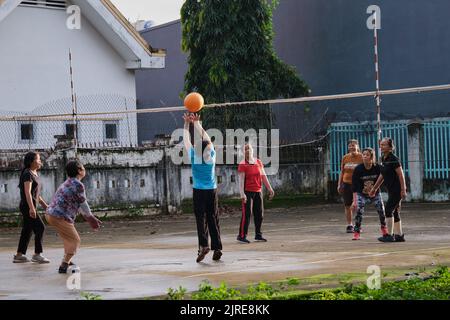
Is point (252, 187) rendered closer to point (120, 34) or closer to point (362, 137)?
point (362, 137)

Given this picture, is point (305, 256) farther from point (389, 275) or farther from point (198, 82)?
point (198, 82)

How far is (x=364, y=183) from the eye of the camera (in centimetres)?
1742

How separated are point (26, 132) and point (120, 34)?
4.66m

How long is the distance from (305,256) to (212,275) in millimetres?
2344

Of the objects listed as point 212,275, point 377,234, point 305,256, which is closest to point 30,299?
point 212,275

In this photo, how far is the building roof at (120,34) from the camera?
27.8 m

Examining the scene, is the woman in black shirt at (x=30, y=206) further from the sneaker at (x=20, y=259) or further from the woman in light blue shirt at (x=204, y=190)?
the woman in light blue shirt at (x=204, y=190)

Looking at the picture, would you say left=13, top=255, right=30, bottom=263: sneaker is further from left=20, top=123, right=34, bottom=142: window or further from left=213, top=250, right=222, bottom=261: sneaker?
left=20, top=123, right=34, bottom=142: window

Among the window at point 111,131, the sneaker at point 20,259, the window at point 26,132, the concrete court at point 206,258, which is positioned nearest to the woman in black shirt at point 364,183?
the concrete court at point 206,258

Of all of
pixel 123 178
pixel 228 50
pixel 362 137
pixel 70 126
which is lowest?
pixel 123 178

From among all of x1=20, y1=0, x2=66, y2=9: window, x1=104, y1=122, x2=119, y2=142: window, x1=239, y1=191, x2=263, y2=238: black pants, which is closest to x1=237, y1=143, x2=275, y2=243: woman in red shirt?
x1=239, y1=191, x2=263, y2=238: black pants

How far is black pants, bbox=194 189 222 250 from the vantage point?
47.1 ft

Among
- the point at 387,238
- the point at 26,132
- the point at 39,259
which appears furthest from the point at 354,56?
the point at 39,259

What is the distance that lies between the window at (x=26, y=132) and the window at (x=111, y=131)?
2.36 m
